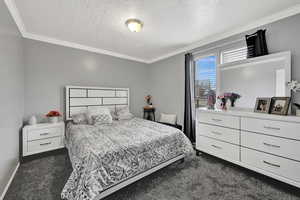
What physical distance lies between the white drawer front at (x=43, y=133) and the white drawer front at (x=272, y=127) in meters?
3.52

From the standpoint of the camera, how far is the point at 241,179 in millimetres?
1896

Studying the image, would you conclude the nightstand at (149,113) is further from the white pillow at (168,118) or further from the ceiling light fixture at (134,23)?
the ceiling light fixture at (134,23)

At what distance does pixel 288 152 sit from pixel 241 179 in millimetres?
726

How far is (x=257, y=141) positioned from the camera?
1.85 m

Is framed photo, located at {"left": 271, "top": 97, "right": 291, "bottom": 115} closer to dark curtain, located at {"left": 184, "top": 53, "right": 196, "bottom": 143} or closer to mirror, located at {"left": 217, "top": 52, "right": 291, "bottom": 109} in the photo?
mirror, located at {"left": 217, "top": 52, "right": 291, "bottom": 109}

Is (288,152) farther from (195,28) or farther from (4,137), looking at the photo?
(4,137)

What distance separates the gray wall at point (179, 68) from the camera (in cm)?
189

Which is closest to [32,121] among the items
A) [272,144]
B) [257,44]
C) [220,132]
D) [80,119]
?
[80,119]

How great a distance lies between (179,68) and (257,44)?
177 centimetres

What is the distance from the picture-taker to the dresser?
1.57 m

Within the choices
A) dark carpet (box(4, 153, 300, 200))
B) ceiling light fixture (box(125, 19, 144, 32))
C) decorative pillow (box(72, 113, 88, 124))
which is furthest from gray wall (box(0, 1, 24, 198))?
ceiling light fixture (box(125, 19, 144, 32))

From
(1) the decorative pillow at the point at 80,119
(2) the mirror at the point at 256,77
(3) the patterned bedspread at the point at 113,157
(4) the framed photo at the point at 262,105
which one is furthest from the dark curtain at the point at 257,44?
(1) the decorative pillow at the point at 80,119

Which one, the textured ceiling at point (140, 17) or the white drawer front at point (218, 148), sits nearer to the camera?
the textured ceiling at point (140, 17)

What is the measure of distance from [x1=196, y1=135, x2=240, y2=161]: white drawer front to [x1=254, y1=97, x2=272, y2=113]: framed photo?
719 mm
